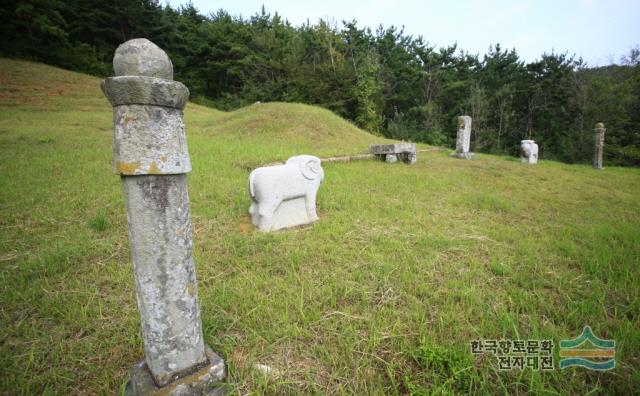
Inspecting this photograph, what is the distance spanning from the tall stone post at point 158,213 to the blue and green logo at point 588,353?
222 cm

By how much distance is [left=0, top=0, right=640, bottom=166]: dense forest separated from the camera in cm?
2323

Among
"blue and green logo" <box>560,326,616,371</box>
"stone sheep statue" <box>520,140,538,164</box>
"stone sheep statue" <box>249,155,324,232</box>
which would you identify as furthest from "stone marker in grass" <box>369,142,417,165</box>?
"blue and green logo" <box>560,326,616,371</box>

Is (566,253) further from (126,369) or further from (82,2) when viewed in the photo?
(82,2)

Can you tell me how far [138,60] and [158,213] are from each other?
0.72 metres

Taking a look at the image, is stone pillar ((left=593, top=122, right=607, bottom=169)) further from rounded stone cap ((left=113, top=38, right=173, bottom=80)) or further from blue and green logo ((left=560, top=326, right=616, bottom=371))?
rounded stone cap ((left=113, top=38, right=173, bottom=80))

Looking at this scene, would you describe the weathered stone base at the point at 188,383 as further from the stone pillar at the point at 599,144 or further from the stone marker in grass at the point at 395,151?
the stone pillar at the point at 599,144

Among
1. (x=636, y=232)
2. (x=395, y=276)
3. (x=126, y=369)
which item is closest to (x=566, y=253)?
(x=636, y=232)

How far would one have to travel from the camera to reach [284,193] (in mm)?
4047

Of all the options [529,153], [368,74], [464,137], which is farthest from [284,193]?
[368,74]

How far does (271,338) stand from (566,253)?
11.7 feet

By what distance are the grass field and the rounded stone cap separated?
1.73m

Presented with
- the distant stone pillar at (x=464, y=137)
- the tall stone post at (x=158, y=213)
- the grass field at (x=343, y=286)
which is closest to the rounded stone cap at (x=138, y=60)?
the tall stone post at (x=158, y=213)

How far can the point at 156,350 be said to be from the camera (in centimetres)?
150

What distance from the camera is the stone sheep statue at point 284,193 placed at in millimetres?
3922
